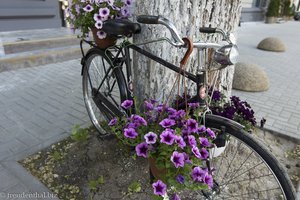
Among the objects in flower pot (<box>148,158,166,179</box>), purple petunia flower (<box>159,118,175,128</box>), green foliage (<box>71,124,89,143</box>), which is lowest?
green foliage (<box>71,124,89,143</box>)

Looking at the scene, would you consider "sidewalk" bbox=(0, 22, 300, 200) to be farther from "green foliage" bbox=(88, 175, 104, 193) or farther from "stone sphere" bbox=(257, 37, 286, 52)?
"stone sphere" bbox=(257, 37, 286, 52)

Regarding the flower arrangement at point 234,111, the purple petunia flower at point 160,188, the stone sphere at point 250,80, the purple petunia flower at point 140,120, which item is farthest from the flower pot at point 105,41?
the stone sphere at point 250,80

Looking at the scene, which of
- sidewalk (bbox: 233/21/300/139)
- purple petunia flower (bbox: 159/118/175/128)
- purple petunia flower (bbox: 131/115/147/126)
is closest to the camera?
purple petunia flower (bbox: 159/118/175/128)

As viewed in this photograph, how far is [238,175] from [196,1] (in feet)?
4.85

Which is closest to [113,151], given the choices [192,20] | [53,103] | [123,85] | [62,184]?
[62,184]

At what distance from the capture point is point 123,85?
2.25 metres

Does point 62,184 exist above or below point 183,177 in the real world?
below

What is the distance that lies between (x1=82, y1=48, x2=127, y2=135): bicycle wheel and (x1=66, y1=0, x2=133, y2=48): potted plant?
14cm

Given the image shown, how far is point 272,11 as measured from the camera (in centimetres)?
1562

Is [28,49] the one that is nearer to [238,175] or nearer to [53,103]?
[53,103]

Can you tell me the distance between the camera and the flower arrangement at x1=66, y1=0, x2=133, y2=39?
2.24 metres

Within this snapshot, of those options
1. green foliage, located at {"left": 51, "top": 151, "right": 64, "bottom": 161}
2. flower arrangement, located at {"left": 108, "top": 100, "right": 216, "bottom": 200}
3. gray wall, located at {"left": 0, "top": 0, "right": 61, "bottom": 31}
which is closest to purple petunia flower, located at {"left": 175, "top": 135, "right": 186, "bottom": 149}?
flower arrangement, located at {"left": 108, "top": 100, "right": 216, "bottom": 200}

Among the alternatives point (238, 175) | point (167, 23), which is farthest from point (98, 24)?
point (238, 175)

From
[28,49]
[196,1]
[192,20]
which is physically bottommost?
[28,49]
